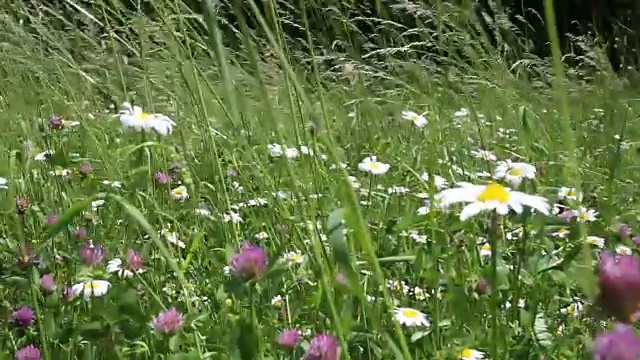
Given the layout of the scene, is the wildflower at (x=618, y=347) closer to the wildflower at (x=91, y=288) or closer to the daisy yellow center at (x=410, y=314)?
the daisy yellow center at (x=410, y=314)

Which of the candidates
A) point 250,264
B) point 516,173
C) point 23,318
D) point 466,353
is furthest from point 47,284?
point 516,173

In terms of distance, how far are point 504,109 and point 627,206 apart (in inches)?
37.6

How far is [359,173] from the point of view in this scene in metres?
1.52

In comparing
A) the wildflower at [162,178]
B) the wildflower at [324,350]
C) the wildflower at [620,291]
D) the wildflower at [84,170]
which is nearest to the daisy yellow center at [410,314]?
the wildflower at [324,350]

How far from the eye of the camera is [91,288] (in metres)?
0.87

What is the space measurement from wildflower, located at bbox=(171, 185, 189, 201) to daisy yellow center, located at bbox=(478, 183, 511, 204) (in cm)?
78

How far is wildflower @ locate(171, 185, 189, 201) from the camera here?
1364 millimetres

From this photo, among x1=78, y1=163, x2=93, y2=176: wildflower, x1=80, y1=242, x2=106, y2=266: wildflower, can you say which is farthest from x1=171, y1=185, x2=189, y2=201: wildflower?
x1=80, y1=242, x2=106, y2=266: wildflower

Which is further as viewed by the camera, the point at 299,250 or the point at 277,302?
the point at 299,250

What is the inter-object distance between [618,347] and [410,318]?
49 cm

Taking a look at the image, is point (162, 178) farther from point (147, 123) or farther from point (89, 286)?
point (89, 286)

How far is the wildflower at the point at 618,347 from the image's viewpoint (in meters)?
0.35

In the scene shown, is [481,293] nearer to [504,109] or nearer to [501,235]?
[501,235]

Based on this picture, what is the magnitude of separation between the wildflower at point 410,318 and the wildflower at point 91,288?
0.30 meters
